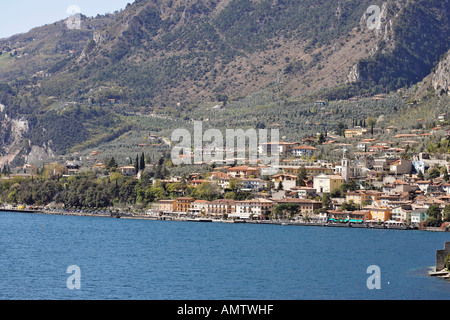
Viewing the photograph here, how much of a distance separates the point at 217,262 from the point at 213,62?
127 metres

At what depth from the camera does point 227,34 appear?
7126 inches

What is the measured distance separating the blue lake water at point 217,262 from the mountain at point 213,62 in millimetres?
73708

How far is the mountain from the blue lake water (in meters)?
73.7

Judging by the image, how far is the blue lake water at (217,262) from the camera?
3938 centimetres

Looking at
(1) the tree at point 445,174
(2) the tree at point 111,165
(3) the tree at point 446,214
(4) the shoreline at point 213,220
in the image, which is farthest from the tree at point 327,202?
(2) the tree at point 111,165

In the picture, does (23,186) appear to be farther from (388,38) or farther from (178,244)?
(388,38)

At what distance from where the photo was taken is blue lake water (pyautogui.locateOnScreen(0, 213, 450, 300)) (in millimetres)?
39375

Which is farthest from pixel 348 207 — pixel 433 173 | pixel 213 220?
pixel 213 220

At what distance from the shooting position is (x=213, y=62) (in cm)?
17475

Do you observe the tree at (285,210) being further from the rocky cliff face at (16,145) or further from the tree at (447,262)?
the rocky cliff face at (16,145)

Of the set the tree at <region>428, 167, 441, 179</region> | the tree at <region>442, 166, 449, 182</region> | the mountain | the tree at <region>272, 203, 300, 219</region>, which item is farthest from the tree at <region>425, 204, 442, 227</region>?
the mountain

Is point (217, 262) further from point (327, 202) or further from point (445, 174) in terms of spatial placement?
point (445, 174)

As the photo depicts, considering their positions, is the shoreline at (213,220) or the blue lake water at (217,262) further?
the shoreline at (213,220)
